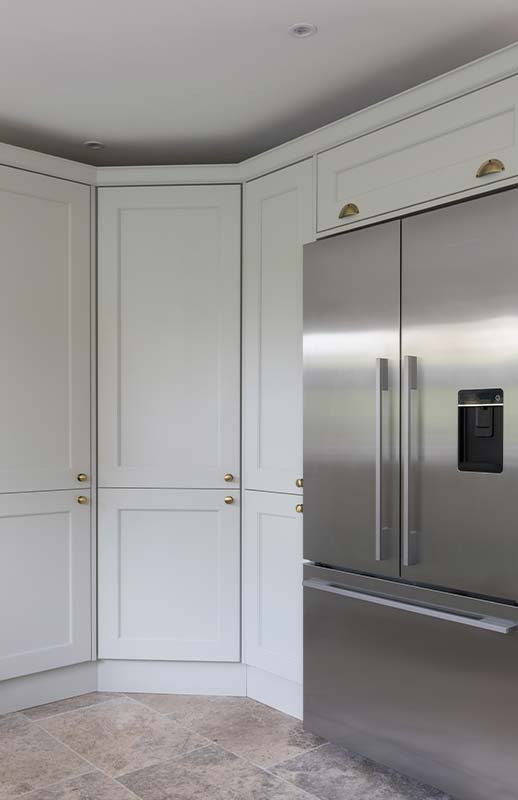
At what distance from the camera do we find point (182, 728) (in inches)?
113

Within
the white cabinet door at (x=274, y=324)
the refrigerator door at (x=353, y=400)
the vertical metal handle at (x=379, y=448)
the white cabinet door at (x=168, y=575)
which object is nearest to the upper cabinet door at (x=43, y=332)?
the white cabinet door at (x=168, y=575)

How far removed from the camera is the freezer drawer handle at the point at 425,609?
2.13 metres

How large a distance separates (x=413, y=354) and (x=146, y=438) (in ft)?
4.27

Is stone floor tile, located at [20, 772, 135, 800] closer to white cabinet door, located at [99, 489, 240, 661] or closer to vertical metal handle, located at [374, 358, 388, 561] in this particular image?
white cabinet door, located at [99, 489, 240, 661]

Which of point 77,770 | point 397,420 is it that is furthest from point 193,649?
point 397,420

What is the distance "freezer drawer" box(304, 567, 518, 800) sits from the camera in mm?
2152

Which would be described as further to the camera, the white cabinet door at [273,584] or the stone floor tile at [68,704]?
the stone floor tile at [68,704]

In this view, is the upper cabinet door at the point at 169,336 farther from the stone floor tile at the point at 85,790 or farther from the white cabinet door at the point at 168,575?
the stone floor tile at the point at 85,790

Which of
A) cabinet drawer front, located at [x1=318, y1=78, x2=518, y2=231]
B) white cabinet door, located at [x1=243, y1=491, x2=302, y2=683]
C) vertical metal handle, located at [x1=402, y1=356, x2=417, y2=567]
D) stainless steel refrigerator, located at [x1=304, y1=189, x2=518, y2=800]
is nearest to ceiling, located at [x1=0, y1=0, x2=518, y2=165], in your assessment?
cabinet drawer front, located at [x1=318, y1=78, x2=518, y2=231]

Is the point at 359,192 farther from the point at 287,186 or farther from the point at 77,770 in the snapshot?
the point at 77,770

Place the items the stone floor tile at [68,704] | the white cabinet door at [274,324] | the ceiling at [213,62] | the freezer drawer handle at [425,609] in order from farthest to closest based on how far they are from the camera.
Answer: the stone floor tile at [68,704] → the white cabinet door at [274,324] → the ceiling at [213,62] → the freezer drawer handle at [425,609]

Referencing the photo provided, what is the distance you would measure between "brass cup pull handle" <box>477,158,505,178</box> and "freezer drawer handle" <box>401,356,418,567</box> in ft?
1.90

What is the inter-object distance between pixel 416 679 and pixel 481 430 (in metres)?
0.82

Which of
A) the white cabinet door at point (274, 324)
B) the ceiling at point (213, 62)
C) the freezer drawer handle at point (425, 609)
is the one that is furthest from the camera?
the white cabinet door at point (274, 324)
